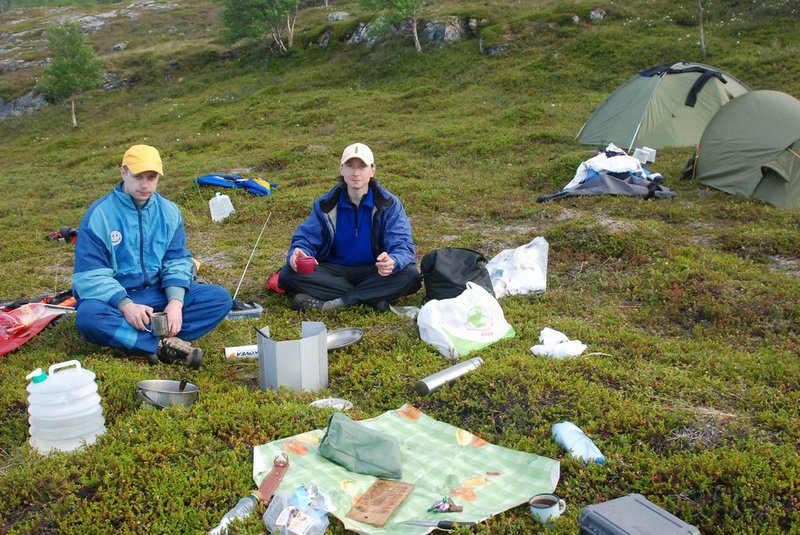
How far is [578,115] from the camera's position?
17812 mm

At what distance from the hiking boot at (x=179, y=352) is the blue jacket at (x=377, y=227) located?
1651 mm

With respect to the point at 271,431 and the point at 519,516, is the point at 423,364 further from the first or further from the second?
the point at 519,516

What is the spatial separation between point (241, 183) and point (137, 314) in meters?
8.84

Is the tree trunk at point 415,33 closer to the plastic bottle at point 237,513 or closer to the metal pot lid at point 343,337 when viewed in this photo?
the metal pot lid at point 343,337

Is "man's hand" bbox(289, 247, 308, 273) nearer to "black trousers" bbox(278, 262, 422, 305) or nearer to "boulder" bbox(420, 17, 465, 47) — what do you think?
"black trousers" bbox(278, 262, 422, 305)

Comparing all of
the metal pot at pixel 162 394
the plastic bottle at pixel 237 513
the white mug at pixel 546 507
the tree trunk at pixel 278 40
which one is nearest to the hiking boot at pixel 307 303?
the metal pot at pixel 162 394

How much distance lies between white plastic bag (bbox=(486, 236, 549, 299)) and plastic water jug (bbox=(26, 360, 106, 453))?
4341 millimetres

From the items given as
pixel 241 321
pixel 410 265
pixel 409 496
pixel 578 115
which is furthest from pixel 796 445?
pixel 578 115

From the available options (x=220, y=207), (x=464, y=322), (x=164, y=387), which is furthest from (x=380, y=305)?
(x=220, y=207)

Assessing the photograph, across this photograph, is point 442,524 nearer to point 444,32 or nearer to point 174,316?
point 174,316

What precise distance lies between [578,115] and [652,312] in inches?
492

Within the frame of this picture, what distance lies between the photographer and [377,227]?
262 inches

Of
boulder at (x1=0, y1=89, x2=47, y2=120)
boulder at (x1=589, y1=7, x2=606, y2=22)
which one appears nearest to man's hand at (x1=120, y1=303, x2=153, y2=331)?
boulder at (x1=589, y1=7, x2=606, y2=22)

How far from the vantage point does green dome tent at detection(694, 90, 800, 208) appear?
9.80 metres
